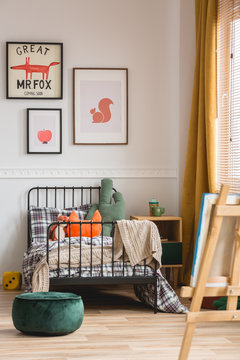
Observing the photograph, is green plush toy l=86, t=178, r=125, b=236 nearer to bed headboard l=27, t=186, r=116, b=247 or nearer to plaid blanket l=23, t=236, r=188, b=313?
bed headboard l=27, t=186, r=116, b=247

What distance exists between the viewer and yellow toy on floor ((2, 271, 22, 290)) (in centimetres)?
494

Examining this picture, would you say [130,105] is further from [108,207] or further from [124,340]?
[124,340]

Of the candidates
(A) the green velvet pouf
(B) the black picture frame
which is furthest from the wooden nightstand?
(A) the green velvet pouf

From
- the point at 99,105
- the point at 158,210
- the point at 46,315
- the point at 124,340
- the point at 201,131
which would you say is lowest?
the point at 124,340

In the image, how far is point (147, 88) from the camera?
544cm

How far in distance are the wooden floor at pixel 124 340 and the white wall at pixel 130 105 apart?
1403 millimetres

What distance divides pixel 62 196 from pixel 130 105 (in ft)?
3.42

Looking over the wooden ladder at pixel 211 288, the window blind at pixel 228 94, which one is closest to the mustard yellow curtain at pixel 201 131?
the window blind at pixel 228 94

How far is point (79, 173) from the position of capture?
531cm

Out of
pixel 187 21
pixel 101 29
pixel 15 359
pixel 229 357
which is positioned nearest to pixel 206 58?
pixel 187 21

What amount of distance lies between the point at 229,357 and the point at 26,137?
2920 mm

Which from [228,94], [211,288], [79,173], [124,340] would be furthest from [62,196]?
[211,288]

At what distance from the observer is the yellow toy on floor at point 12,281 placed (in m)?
4.94

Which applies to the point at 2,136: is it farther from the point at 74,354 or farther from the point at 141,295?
the point at 74,354
